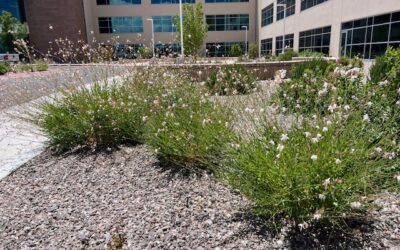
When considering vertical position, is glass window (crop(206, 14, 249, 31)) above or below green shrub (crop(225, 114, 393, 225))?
above

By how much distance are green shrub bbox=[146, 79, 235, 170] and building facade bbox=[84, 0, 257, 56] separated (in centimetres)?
4168

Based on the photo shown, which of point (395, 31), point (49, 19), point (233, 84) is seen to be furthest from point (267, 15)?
point (233, 84)

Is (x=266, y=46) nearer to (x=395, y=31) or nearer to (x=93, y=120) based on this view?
(x=395, y=31)

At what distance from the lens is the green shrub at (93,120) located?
5.03 m

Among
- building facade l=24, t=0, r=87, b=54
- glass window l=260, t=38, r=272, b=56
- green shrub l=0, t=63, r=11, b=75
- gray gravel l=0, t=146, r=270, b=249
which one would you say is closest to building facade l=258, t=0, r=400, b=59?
glass window l=260, t=38, r=272, b=56

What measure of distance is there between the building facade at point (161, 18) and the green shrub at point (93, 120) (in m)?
41.1

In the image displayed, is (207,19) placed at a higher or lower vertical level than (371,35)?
higher

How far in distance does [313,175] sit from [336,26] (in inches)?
924

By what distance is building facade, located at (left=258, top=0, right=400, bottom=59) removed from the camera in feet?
54.6

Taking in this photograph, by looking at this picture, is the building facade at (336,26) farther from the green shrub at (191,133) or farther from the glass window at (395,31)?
the green shrub at (191,133)

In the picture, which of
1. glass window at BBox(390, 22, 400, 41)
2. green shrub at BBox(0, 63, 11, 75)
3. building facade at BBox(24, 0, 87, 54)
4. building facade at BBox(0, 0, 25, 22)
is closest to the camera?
glass window at BBox(390, 22, 400, 41)

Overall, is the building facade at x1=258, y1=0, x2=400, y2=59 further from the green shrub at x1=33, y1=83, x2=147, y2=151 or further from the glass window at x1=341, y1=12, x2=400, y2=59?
the green shrub at x1=33, y1=83, x2=147, y2=151

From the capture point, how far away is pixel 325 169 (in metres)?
2.50

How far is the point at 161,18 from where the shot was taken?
45.3 metres
